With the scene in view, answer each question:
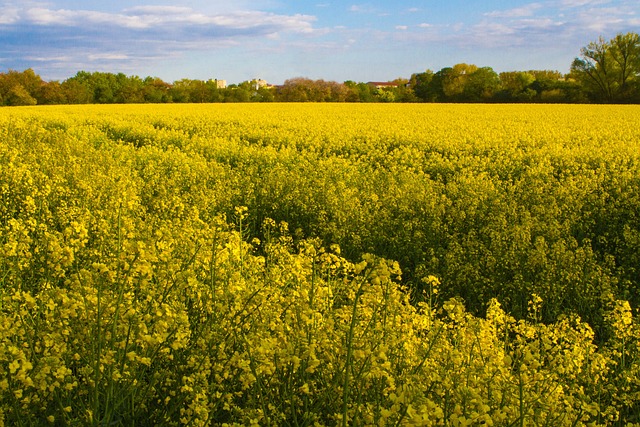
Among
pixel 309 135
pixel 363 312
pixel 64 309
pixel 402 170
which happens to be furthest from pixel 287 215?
pixel 309 135

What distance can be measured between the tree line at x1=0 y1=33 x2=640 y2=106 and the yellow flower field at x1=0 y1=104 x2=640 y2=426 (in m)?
46.9

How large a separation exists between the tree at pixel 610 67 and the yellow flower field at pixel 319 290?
2133 inches

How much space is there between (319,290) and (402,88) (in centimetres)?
6910

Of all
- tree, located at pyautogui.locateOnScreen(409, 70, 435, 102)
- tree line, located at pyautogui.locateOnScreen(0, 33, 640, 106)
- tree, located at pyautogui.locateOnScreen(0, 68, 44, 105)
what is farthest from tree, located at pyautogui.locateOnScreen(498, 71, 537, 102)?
tree, located at pyautogui.locateOnScreen(0, 68, 44, 105)

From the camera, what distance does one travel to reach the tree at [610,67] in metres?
62.9

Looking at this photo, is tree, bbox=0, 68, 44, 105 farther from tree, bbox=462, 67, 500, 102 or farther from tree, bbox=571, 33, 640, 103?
tree, bbox=571, 33, 640, 103

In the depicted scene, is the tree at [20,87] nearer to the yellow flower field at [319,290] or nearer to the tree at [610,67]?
the yellow flower field at [319,290]

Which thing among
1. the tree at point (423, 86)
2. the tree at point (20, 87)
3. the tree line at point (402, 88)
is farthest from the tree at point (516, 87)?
the tree at point (20, 87)

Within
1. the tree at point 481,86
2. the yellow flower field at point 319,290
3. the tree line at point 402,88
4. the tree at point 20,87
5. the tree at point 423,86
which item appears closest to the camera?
the yellow flower field at point 319,290

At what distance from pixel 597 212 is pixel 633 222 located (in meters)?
0.51

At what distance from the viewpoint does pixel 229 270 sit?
4188mm

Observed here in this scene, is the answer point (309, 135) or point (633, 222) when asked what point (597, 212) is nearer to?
point (633, 222)

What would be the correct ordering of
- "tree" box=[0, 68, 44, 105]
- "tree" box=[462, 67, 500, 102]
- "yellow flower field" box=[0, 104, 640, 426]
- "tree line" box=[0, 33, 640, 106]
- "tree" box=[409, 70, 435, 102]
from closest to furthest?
"yellow flower field" box=[0, 104, 640, 426] → "tree" box=[0, 68, 44, 105] → "tree line" box=[0, 33, 640, 106] → "tree" box=[462, 67, 500, 102] → "tree" box=[409, 70, 435, 102]

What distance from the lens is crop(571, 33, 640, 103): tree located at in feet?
206
